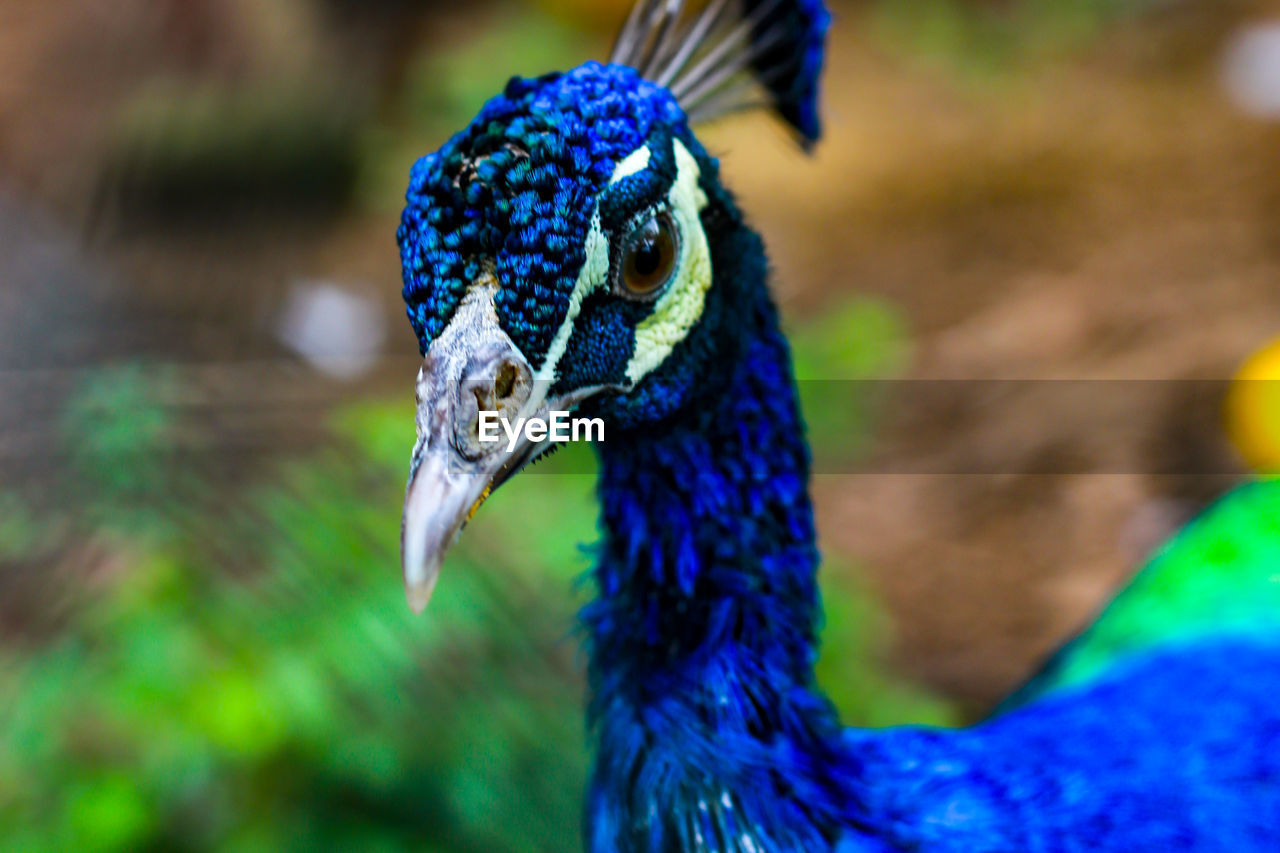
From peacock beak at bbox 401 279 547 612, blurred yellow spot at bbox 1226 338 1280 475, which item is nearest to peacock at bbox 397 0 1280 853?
peacock beak at bbox 401 279 547 612

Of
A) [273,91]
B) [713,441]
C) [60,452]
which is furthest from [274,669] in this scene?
[273,91]

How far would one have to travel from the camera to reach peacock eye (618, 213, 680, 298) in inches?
31.9

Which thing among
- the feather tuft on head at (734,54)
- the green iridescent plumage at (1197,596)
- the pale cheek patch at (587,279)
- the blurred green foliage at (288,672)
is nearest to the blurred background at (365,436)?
the blurred green foliage at (288,672)

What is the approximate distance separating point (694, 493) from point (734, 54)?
19.9 inches

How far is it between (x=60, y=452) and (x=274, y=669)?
0.49 meters

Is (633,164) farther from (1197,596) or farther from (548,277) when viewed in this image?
(1197,596)

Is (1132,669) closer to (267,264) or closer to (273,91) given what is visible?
(267,264)

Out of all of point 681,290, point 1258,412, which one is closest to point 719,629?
point 681,290

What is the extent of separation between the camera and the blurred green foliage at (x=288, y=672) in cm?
136

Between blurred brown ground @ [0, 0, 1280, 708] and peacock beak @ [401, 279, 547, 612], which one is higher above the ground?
blurred brown ground @ [0, 0, 1280, 708]

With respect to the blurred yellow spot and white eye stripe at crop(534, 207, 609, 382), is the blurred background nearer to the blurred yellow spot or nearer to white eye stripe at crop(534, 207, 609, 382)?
the blurred yellow spot

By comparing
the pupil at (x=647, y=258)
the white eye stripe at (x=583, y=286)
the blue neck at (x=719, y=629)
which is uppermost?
the pupil at (x=647, y=258)

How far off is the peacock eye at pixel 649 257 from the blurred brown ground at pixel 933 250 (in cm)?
43

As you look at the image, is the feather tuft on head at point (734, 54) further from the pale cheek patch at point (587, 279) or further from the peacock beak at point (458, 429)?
the peacock beak at point (458, 429)
